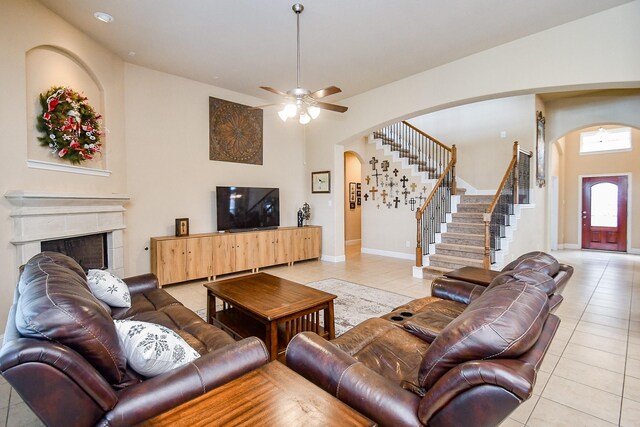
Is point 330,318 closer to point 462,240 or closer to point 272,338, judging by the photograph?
point 272,338

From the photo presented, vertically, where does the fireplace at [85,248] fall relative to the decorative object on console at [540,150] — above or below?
below

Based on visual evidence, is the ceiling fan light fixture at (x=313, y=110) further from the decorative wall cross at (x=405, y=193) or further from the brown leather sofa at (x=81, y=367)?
the decorative wall cross at (x=405, y=193)

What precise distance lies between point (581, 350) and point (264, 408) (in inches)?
121

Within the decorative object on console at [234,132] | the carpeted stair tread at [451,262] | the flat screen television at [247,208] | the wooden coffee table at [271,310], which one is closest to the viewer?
the wooden coffee table at [271,310]

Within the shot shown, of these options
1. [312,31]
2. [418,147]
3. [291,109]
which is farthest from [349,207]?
[291,109]

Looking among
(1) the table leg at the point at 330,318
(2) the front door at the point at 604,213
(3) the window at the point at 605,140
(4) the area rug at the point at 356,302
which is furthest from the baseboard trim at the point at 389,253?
(3) the window at the point at 605,140

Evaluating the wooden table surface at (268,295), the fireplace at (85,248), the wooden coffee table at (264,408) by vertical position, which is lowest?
the wooden table surface at (268,295)

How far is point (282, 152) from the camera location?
22.5ft

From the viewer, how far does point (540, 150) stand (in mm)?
6715

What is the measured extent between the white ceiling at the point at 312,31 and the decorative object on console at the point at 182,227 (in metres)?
2.39

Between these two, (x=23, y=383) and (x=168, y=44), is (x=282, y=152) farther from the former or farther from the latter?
(x=23, y=383)

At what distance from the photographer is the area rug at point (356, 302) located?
346 cm

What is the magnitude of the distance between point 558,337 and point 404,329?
202 cm

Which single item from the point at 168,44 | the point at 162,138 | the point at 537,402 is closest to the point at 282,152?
the point at 162,138
